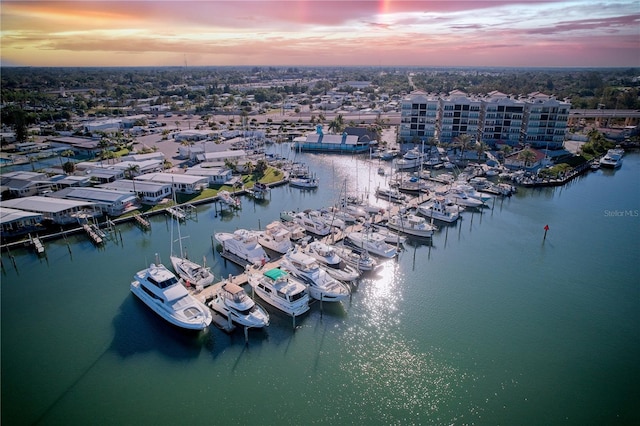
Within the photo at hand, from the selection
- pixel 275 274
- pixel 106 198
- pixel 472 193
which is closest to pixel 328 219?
pixel 275 274

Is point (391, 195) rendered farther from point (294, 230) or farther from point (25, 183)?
point (25, 183)

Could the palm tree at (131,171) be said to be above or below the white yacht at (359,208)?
above

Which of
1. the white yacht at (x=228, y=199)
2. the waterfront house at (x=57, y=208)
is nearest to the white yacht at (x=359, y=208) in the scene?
the white yacht at (x=228, y=199)

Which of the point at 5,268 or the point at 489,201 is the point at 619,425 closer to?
the point at 489,201

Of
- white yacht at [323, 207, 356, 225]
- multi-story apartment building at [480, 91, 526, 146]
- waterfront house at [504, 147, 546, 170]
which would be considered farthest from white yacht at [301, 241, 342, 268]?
multi-story apartment building at [480, 91, 526, 146]

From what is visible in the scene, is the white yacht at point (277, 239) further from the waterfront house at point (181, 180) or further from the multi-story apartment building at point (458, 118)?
the multi-story apartment building at point (458, 118)

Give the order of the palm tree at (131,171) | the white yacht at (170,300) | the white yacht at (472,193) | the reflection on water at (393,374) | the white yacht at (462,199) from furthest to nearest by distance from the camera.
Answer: the palm tree at (131,171) → the white yacht at (472,193) → the white yacht at (462,199) → the white yacht at (170,300) → the reflection on water at (393,374)

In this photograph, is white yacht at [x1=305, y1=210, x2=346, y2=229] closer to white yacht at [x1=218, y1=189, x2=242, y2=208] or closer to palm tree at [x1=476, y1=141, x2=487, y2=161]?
white yacht at [x1=218, y1=189, x2=242, y2=208]
